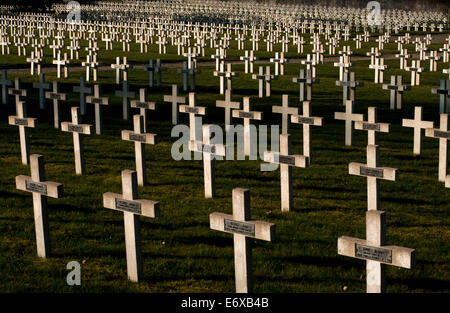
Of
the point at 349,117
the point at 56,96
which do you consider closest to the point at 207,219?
the point at 349,117

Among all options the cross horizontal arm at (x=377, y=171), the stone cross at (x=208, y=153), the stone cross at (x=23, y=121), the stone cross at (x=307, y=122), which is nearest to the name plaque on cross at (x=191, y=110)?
the stone cross at (x=307, y=122)

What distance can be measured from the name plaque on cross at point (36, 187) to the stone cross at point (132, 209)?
763 mm

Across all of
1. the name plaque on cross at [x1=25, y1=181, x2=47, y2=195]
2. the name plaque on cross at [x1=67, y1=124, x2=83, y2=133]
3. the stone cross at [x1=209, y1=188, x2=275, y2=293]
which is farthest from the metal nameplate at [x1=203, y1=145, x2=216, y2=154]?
the stone cross at [x1=209, y1=188, x2=275, y2=293]

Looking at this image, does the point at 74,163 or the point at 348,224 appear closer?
the point at 348,224

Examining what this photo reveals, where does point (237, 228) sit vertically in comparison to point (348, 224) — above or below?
above

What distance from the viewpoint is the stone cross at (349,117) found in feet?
46.5

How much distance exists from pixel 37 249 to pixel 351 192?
487cm

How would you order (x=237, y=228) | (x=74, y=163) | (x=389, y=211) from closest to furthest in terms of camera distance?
(x=237, y=228) < (x=389, y=211) < (x=74, y=163)

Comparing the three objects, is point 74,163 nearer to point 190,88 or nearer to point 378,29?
point 190,88

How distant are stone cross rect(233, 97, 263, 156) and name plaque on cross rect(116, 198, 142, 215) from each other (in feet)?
18.5

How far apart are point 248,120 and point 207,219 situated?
12.8ft

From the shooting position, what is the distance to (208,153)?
10.9m
